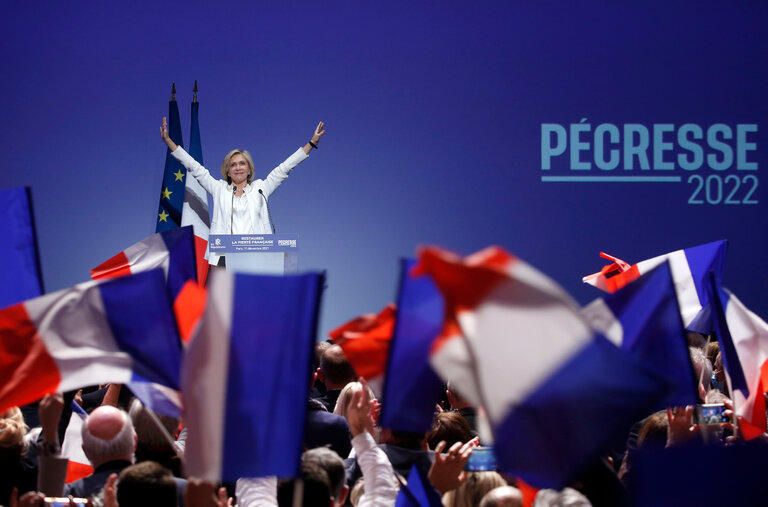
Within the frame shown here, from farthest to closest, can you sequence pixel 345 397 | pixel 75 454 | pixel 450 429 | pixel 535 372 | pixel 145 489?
pixel 345 397 < pixel 75 454 < pixel 450 429 < pixel 145 489 < pixel 535 372

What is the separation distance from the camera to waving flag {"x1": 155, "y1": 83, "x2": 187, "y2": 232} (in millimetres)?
8156

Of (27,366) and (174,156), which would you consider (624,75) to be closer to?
(174,156)

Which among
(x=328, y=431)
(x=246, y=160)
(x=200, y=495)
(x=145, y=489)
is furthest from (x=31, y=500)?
(x=246, y=160)

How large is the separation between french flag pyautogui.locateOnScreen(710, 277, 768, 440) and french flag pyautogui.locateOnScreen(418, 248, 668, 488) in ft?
4.62

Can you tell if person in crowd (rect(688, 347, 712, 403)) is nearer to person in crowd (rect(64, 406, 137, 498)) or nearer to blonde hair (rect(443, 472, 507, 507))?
blonde hair (rect(443, 472, 507, 507))

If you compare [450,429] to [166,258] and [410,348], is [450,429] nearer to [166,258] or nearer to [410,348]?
[410,348]

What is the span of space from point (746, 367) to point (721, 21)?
6454 mm

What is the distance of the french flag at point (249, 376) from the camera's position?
2119 millimetres

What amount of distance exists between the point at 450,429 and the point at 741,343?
3.72 feet

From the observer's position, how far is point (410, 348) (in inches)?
92.0

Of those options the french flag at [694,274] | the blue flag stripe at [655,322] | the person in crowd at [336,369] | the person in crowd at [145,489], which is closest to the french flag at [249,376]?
the person in crowd at [145,489]

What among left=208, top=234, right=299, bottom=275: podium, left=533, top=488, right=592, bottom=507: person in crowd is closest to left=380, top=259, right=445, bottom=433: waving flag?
left=533, top=488, right=592, bottom=507: person in crowd

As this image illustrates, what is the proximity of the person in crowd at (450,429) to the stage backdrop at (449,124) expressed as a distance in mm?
5518

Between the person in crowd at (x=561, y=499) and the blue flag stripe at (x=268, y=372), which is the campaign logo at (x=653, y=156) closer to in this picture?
the person in crowd at (x=561, y=499)
